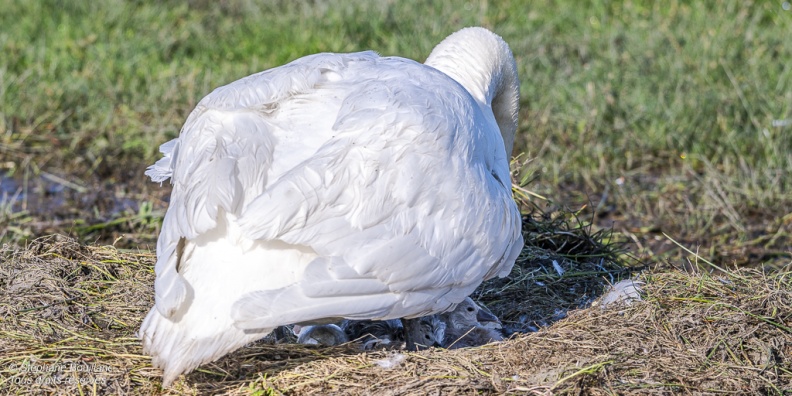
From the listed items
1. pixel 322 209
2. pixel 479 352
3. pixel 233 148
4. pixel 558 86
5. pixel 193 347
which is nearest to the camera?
pixel 193 347

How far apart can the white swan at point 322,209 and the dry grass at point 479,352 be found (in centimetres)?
27

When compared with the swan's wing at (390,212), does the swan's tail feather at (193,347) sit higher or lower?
lower

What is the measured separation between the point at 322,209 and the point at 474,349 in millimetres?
861

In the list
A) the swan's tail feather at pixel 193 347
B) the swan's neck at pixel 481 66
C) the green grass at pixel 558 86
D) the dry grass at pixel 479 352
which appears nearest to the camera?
the swan's tail feather at pixel 193 347

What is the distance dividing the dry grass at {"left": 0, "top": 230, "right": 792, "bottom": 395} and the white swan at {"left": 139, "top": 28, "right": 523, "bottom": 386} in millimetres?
269

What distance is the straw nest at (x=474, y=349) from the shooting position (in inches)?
145

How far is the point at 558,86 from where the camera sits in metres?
7.72

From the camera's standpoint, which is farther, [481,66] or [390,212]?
[481,66]

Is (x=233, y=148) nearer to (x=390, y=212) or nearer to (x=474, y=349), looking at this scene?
(x=390, y=212)

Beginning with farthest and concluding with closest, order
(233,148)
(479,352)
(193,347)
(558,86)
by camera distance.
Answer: (558,86) < (479,352) < (233,148) < (193,347)

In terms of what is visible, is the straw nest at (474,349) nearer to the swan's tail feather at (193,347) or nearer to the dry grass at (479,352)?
the dry grass at (479,352)

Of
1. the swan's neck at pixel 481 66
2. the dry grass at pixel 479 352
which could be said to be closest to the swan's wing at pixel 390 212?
the dry grass at pixel 479 352

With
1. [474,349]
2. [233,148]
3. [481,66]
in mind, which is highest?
[233,148]

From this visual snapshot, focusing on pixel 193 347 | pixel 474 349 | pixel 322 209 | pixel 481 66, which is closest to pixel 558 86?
pixel 481 66
